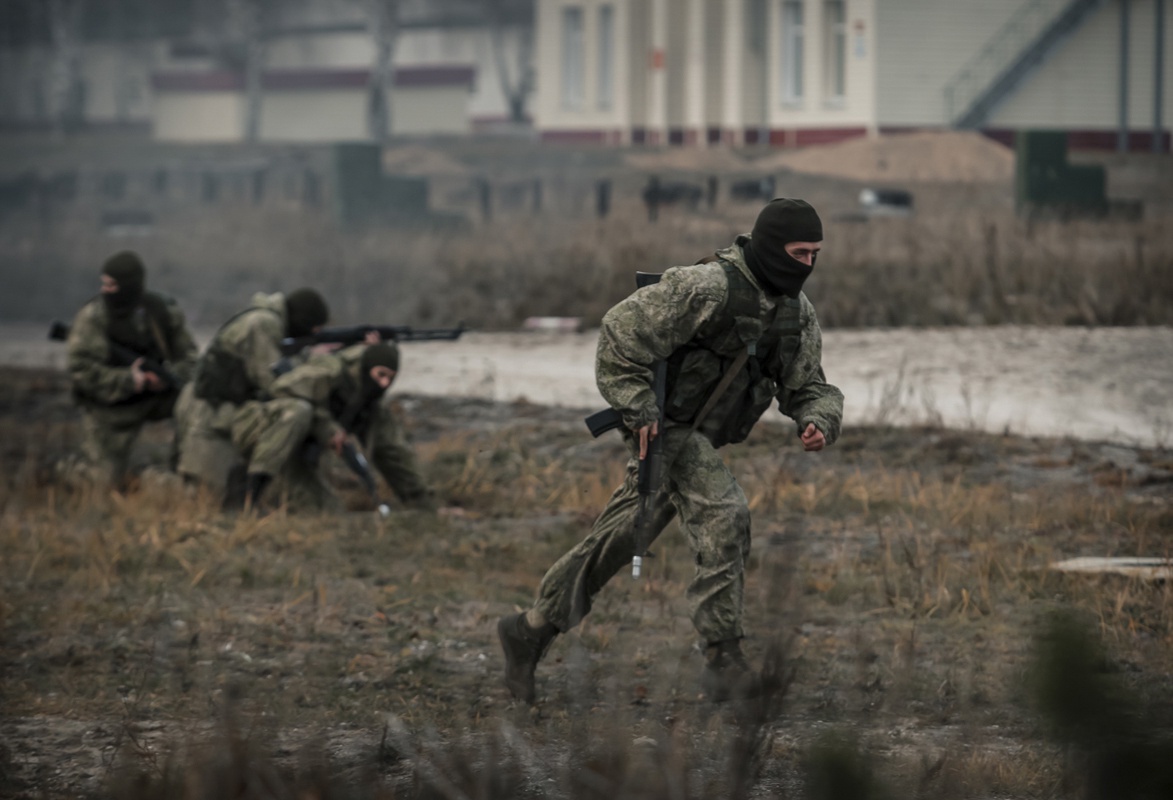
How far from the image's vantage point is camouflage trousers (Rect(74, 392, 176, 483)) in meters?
9.45

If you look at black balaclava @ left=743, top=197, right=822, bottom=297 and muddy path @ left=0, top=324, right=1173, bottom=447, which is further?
muddy path @ left=0, top=324, right=1173, bottom=447

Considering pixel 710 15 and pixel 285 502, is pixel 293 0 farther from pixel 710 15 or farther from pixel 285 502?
pixel 285 502

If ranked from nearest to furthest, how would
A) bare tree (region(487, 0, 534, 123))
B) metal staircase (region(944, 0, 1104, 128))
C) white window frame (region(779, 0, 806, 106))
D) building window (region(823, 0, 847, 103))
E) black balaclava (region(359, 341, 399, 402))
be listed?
black balaclava (region(359, 341, 399, 402)) → metal staircase (region(944, 0, 1104, 128)) → building window (region(823, 0, 847, 103)) → white window frame (region(779, 0, 806, 106)) → bare tree (region(487, 0, 534, 123))

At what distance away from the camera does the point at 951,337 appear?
13.0 m

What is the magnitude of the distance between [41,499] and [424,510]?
2.21 metres

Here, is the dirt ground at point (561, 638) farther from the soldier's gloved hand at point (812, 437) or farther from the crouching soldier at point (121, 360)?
the crouching soldier at point (121, 360)

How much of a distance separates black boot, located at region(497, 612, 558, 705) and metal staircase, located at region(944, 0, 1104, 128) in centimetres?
2713

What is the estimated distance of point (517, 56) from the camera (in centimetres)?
5459

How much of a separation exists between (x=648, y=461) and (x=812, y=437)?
50 cm

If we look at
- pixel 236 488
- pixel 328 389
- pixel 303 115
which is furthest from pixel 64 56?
pixel 328 389

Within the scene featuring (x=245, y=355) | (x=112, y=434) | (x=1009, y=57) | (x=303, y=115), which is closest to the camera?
(x=245, y=355)

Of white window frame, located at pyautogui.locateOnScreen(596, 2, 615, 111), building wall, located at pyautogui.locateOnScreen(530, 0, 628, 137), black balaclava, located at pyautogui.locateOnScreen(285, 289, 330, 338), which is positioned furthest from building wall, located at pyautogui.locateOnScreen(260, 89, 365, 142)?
black balaclava, located at pyautogui.locateOnScreen(285, 289, 330, 338)

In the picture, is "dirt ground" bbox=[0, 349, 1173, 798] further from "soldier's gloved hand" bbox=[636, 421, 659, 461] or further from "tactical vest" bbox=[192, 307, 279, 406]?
"tactical vest" bbox=[192, 307, 279, 406]

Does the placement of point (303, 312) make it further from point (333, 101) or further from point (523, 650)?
point (333, 101)
